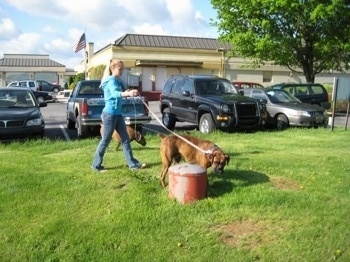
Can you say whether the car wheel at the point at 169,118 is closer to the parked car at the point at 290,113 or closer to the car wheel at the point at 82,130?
the parked car at the point at 290,113

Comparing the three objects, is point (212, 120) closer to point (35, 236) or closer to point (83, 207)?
point (83, 207)

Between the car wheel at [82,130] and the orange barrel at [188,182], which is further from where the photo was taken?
the car wheel at [82,130]

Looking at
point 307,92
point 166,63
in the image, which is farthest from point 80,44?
point 307,92

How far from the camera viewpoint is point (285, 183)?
6.45 m

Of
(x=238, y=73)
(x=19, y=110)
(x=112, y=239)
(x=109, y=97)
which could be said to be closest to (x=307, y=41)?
(x=238, y=73)

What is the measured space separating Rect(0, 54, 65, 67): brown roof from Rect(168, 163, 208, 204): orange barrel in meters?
56.3

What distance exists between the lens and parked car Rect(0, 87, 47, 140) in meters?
10.7

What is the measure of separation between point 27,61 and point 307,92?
4834 cm

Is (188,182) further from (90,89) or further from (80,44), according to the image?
(80,44)

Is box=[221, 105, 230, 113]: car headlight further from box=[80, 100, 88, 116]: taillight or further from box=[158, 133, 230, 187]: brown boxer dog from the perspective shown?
box=[158, 133, 230, 187]: brown boxer dog

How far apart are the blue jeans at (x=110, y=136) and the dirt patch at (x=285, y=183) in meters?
2.22

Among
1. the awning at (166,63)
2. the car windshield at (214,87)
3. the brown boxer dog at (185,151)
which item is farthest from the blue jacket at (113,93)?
the awning at (166,63)

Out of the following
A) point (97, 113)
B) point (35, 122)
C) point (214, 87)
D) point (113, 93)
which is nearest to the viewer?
point (113, 93)

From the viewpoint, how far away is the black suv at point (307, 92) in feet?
63.2
